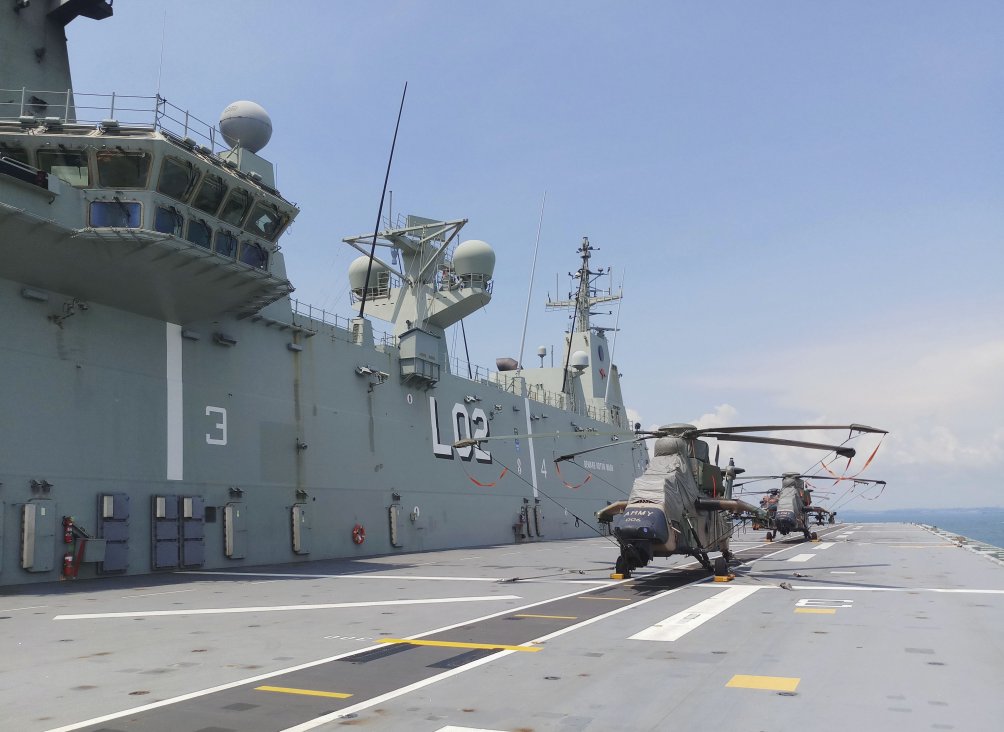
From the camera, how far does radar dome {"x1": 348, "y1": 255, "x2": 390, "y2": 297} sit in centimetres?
2983

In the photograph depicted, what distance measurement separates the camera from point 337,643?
8117mm

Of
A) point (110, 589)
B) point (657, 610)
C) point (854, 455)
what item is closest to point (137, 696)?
point (657, 610)

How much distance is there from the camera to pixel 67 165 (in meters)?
14.9

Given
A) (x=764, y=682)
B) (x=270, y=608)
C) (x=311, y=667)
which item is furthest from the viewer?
(x=270, y=608)

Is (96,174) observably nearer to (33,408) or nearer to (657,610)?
(33,408)

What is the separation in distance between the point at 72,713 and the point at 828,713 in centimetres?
526

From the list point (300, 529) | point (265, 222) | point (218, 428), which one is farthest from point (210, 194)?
point (300, 529)

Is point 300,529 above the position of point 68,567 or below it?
above

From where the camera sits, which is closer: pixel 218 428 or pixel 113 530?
pixel 113 530

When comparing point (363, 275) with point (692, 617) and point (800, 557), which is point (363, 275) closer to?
point (800, 557)

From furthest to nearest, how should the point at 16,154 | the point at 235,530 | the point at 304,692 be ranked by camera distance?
1. the point at 235,530
2. the point at 16,154
3. the point at 304,692

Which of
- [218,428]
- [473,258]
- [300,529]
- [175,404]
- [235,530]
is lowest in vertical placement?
[300,529]

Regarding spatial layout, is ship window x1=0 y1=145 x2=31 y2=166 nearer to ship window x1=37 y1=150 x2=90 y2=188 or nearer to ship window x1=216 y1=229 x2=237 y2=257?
ship window x1=37 y1=150 x2=90 y2=188

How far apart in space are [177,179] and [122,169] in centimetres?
100
